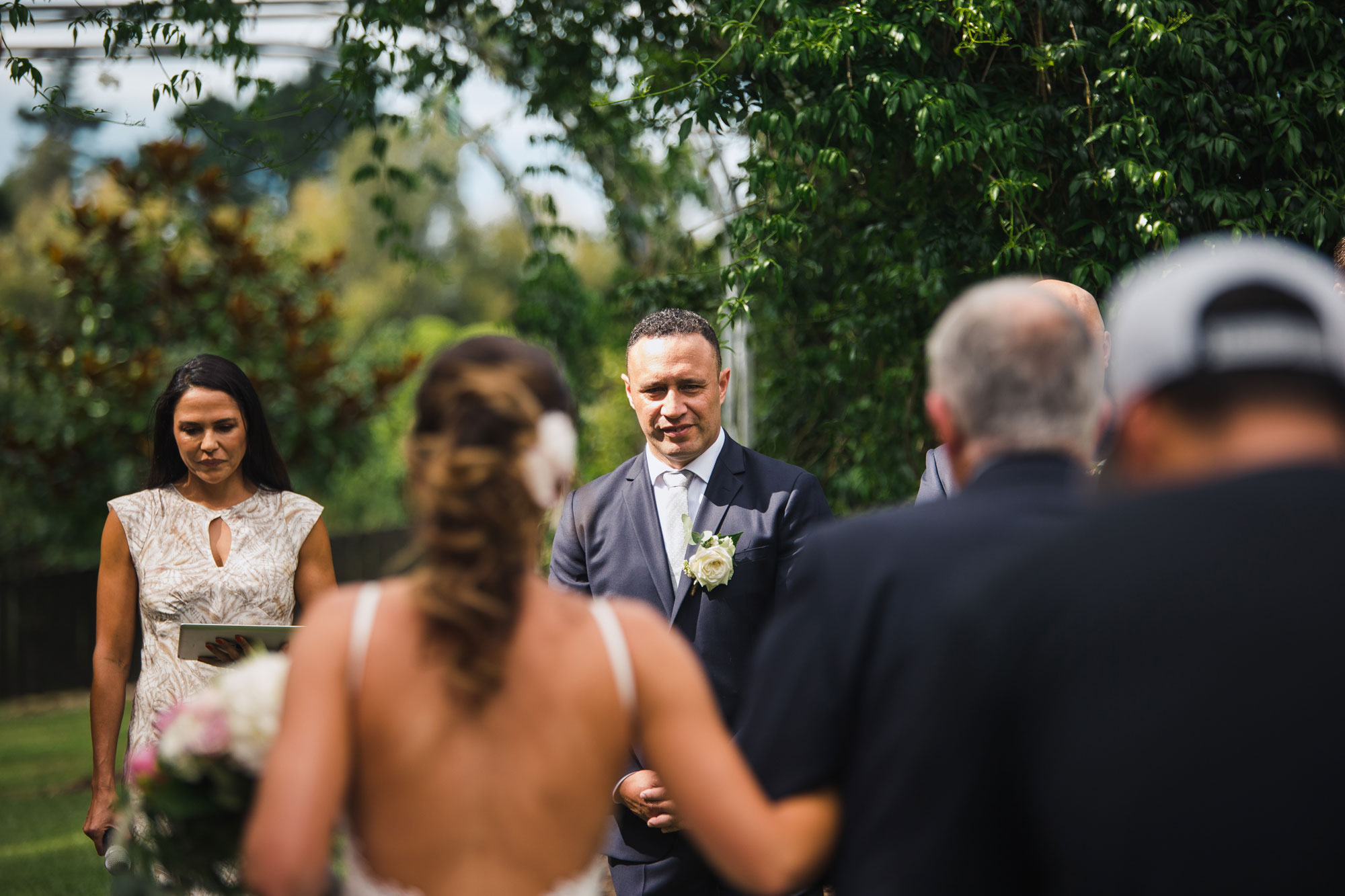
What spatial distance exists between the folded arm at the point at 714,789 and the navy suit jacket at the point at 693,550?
1.69 meters

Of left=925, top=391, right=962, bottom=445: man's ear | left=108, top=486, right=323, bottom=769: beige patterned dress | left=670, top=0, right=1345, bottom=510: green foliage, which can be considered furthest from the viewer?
left=670, top=0, right=1345, bottom=510: green foliage

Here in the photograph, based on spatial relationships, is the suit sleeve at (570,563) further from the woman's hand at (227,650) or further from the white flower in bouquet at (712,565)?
the woman's hand at (227,650)

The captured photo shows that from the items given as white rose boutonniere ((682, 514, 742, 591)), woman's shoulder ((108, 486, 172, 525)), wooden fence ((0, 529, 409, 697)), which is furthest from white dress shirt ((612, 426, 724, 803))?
wooden fence ((0, 529, 409, 697))

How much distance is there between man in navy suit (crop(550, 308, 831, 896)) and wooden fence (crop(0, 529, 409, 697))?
11.2 meters

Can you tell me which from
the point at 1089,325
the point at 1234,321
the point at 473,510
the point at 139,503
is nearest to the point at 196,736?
the point at 473,510

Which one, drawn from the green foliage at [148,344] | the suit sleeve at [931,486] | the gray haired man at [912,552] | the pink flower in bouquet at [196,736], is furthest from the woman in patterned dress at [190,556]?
the green foliage at [148,344]

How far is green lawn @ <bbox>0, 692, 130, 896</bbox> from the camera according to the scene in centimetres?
711

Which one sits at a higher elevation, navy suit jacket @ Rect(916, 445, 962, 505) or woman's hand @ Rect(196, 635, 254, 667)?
navy suit jacket @ Rect(916, 445, 962, 505)

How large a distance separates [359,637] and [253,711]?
31 centimetres

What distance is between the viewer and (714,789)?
5.96ft

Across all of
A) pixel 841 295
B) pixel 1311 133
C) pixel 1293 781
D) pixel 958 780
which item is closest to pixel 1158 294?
pixel 1293 781

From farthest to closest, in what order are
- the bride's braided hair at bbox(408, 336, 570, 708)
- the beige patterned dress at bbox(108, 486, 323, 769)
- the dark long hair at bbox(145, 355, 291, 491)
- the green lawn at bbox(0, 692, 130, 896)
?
1. the green lawn at bbox(0, 692, 130, 896)
2. the dark long hair at bbox(145, 355, 291, 491)
3. the beige patterned dress at bbox(108, 486, 323, 769)
4. the bride's braided hair at bbox(408, 336, 570, 708)

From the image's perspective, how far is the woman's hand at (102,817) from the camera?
3.71m

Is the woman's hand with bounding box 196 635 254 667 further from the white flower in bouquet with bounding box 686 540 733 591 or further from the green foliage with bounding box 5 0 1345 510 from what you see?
Result: the green foliage with bounding box 5 0 1345 510
